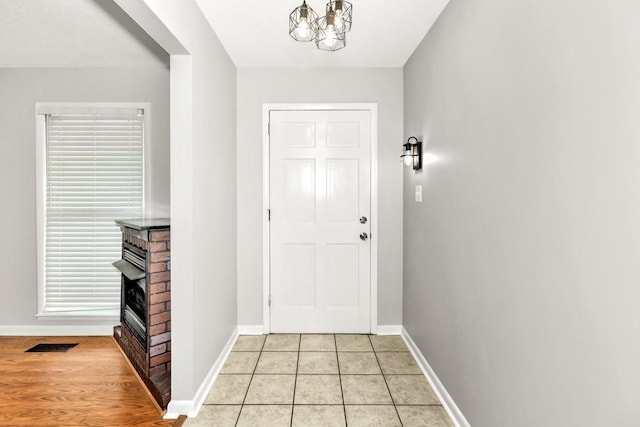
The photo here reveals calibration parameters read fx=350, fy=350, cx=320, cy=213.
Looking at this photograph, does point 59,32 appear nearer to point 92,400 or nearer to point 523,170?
point 92,400

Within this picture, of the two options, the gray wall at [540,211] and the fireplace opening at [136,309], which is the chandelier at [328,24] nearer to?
the gray wall at [540,211]

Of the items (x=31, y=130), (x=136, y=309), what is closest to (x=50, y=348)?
(x=136, y=309)

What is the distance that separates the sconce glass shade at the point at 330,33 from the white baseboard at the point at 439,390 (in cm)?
210

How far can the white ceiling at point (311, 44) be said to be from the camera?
7.56 ft

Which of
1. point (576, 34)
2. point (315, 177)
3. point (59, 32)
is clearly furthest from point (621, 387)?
point (59, 32)

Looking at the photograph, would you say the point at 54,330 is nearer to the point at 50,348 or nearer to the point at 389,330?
the point at 50,348

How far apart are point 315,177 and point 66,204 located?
2429 millimetres

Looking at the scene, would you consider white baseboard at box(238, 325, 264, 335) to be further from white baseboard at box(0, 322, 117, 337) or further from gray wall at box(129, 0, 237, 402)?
white baseboard at box(0, 322, 117, 337)

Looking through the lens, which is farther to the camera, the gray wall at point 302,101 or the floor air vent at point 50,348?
the gray wall at point 302,101

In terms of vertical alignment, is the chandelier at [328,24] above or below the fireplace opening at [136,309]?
above

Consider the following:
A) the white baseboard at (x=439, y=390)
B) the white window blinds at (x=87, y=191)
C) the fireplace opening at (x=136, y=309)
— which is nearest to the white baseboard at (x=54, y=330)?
the white window blinds at (x=87, y=191)

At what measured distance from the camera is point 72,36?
8.99ft

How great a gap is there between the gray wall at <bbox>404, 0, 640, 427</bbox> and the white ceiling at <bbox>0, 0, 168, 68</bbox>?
2.33m

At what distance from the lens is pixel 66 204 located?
3.39 metres
